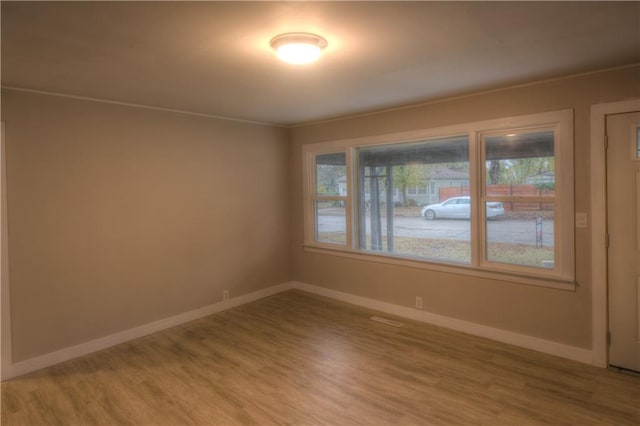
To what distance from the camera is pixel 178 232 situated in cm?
431

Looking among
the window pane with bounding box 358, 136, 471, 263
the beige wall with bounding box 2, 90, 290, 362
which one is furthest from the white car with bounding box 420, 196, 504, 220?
the beige wall with bounding box 2, 90, 290, 362

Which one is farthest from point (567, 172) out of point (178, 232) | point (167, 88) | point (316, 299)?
point (178, 232)

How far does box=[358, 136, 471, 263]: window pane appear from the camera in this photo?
4.05 m

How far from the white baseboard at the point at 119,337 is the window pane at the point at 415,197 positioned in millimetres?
1834

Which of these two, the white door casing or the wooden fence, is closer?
the white door casing

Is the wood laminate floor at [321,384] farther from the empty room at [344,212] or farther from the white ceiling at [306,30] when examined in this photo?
the white ceiling at [306,30]

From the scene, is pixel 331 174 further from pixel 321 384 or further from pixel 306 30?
pixel 306 30

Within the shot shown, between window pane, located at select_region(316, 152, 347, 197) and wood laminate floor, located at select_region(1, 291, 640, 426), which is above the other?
window pane, located at select_region(316, 152, 347, 197)

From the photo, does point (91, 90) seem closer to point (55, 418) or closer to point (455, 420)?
point (55, 418)

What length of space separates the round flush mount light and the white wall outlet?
259cm

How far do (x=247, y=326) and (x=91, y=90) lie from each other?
2.80 metres

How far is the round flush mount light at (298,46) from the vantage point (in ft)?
7.29

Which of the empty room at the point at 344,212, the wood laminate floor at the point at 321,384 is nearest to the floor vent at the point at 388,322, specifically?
the empty room at the point at 344,212

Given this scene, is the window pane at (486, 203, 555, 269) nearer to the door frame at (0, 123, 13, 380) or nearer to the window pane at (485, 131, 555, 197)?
the window pane at (485, 131, 555, 197)
